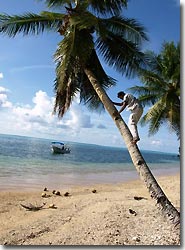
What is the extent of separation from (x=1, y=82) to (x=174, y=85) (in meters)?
2.29

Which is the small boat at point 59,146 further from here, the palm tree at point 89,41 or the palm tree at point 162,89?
the palm tree at point 162,89

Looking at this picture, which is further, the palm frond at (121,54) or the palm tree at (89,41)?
the palm frond at (121,54)

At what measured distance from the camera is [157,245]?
295 cm

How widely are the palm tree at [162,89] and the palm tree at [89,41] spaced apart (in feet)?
1.00

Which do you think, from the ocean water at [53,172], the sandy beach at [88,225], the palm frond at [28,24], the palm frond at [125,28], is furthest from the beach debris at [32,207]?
the palm frond at [125,28]

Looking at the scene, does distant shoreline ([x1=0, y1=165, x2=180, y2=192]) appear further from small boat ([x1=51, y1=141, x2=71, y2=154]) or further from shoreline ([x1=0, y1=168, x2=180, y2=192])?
small boat ([x1=51, y1=141, x2=71, y2=154])

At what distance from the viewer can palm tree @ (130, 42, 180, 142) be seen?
400cm

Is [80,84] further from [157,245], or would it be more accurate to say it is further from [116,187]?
[116,187]

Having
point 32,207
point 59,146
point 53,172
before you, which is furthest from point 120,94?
point 53,172

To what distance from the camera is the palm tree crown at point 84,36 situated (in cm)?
353

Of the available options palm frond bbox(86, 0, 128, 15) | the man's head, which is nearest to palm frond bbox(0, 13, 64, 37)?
palm frond bbox(86, 0, 128, 15)

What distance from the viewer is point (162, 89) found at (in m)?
4.95

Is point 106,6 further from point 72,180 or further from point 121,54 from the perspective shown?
point 72,180

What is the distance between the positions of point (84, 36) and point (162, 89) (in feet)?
5.82
